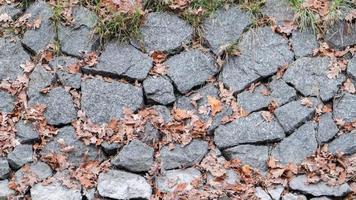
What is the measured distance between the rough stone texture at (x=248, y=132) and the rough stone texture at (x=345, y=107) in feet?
2.12

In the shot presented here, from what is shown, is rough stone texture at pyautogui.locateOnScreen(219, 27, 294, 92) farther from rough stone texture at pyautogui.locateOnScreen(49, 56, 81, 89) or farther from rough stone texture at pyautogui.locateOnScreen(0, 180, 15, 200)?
rough stone texture at pyautogui.locateOnScreen(0, 180, 15, 200)

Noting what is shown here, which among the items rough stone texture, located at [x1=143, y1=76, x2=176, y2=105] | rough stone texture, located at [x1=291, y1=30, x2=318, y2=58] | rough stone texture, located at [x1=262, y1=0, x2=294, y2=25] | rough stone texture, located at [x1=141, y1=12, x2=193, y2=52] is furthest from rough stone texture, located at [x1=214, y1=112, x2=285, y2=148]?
rough stone texture, located at [x1=262, y1=0, x2=294, y2=25]

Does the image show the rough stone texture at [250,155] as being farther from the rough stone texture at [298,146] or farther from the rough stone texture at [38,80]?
the rough stone texture at [38,80]

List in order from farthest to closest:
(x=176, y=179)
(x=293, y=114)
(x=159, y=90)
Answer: (x=159, y=90) < (x=293, y=114) < (x=176, y=179)

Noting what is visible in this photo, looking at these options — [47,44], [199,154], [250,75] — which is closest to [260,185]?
[199,154]

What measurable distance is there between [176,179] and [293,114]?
4.67 feet

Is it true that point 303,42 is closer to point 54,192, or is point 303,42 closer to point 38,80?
point 38,80

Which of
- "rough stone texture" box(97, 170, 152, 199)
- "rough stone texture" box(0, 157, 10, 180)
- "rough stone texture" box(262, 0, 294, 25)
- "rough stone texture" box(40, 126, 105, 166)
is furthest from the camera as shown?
"rough stone texture" box(262, 0, 294, 25)

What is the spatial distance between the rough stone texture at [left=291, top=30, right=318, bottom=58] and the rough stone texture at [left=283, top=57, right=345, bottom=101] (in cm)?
9

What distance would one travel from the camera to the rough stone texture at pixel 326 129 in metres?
5.85

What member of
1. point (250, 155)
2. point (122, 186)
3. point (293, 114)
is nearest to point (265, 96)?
point (293, 114)

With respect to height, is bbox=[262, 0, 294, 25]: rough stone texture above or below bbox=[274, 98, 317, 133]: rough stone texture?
above

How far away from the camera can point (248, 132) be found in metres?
5.89

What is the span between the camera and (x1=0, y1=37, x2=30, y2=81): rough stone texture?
6.19 meters
